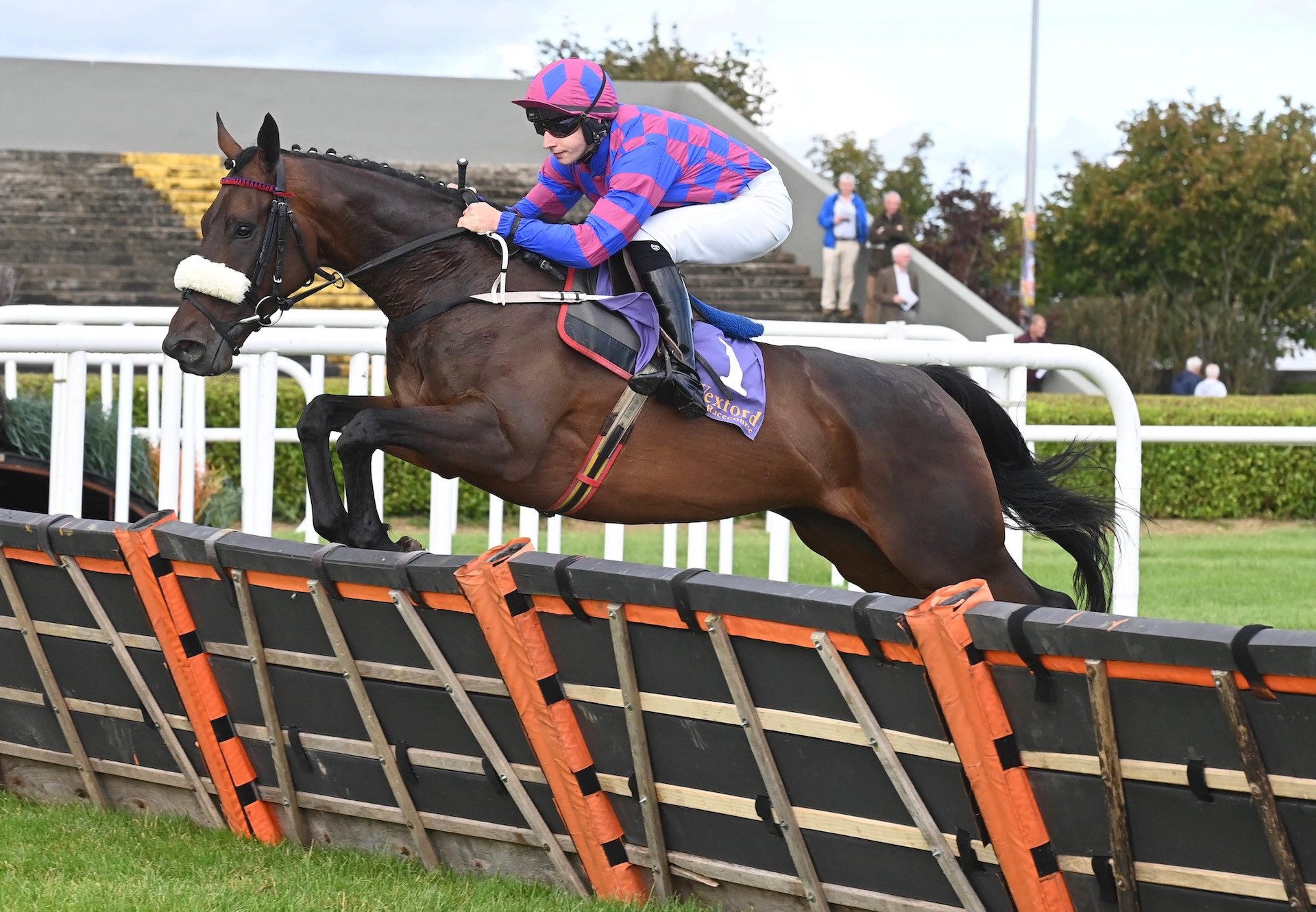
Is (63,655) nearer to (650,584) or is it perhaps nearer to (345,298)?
(650,584)

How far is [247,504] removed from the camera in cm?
434

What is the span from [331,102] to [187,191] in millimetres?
2392

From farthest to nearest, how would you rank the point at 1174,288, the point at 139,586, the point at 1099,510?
1. the point at 1174,288
2. the point at 1099,510
3. the point at 139,586

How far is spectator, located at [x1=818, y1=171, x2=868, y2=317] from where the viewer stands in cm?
1484

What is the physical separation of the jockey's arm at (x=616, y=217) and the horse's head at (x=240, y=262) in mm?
585

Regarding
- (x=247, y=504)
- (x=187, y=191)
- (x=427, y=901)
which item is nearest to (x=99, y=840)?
(x=427, y=901)

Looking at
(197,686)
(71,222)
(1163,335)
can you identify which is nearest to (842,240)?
(71,222)

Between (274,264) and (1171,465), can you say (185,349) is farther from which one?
(1171,465)

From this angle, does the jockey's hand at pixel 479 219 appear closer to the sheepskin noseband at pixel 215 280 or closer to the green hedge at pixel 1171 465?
→ the sheepskin noseband at pixel 215 280

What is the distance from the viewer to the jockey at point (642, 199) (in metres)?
3.92

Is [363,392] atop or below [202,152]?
below

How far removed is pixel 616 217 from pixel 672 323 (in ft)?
1.00

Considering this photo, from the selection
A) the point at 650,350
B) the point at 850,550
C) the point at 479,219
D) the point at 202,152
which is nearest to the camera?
the point at 650,350

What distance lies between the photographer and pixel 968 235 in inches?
1177
